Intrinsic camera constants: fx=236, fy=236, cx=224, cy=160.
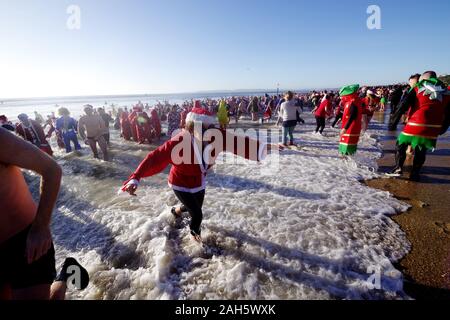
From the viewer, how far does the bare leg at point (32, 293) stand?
156cm

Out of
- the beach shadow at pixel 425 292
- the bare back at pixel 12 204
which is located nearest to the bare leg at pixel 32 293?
the bare back at pixel 12 204

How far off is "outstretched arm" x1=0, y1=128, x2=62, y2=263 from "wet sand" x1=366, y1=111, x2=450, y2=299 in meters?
3.44

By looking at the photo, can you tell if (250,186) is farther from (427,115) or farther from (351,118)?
(427,115)

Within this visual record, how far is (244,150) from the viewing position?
9.78ft

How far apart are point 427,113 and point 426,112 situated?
0.03 metres

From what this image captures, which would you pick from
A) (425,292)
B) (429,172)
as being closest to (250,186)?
(425,292)

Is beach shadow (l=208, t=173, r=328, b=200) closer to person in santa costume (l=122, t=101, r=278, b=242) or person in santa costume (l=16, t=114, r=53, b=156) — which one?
person in santa costume (l=122, t=101, r=278, b=242)

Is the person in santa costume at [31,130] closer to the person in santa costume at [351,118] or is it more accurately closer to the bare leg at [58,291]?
the bare leg at [58,291]

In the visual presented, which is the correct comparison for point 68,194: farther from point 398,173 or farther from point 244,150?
point 398,173

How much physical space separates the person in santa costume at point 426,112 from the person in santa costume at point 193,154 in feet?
12.6

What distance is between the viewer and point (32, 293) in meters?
1.59

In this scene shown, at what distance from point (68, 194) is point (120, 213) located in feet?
7.62

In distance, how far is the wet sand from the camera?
2631mm
